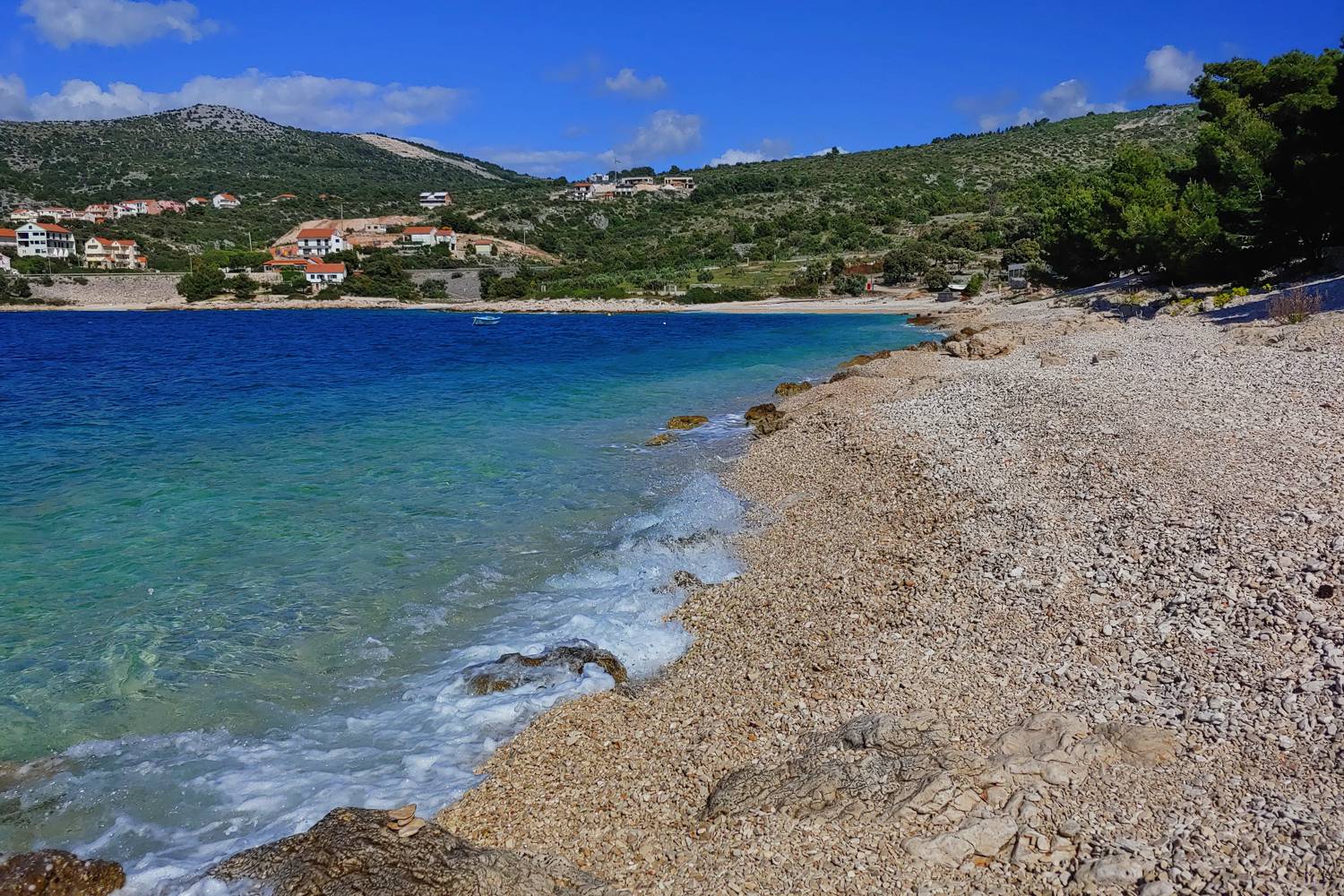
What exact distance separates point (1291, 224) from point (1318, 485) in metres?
23.1

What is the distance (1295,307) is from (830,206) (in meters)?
81.5

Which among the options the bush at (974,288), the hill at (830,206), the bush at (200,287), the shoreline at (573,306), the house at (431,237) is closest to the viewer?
the bush at (974,288)

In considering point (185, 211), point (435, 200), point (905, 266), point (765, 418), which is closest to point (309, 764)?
point (765, 418)

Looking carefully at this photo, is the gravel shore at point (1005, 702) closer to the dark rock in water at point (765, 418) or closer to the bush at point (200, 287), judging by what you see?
the dark rock in water at point (765, 418)

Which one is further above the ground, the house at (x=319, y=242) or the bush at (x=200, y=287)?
the house at (x=319, y=242)

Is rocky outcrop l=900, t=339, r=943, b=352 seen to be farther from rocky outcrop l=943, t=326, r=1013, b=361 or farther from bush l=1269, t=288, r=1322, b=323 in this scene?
bush l=1269, t=288, r=1322, b=323

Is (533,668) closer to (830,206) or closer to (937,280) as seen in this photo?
(937,280)

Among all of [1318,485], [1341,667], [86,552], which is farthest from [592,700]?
[86,552]

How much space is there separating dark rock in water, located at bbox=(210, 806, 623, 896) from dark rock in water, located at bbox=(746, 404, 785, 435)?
46.6 feet

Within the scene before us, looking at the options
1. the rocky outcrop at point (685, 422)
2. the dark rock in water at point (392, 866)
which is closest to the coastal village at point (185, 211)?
the rocky outcrop at point (685, 422)

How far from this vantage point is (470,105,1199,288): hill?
86.1 metres

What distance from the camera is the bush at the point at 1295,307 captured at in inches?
762

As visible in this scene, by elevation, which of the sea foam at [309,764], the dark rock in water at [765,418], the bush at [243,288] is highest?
the bush at [243,288]

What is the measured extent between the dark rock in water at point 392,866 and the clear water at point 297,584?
2.32 feet
